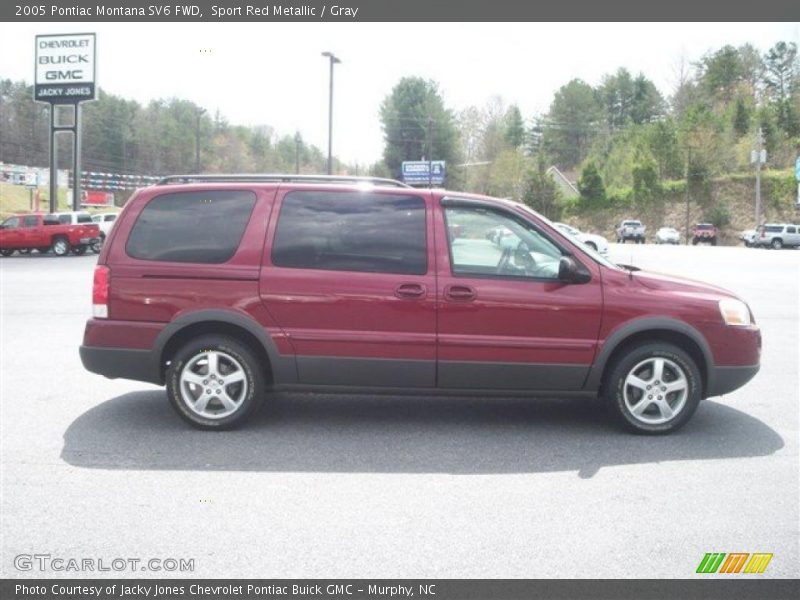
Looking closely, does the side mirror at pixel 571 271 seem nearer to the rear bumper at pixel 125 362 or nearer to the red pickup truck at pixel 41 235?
the rear bumper at pixel 125 362

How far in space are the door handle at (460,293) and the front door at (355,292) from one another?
109 millimetres

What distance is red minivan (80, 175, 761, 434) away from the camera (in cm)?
585

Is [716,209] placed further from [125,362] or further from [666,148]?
[125,362]

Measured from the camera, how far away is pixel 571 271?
5809 mm

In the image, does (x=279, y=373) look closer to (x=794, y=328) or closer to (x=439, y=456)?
(x=439, y=456)

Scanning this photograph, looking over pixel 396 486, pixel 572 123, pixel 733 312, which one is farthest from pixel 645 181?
pixel 396 486

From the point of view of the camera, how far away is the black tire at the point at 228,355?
5.92 m

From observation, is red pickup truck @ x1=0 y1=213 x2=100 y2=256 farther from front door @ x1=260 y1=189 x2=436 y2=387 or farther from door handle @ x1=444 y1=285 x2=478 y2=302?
door handle @ x1=444 y1=285 x2=478 y2=302

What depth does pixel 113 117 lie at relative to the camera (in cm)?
8638

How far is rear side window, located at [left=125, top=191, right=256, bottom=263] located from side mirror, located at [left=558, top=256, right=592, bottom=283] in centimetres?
234

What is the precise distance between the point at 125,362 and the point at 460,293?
100 inches

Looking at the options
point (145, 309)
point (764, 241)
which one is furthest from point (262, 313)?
point (764, 241)
